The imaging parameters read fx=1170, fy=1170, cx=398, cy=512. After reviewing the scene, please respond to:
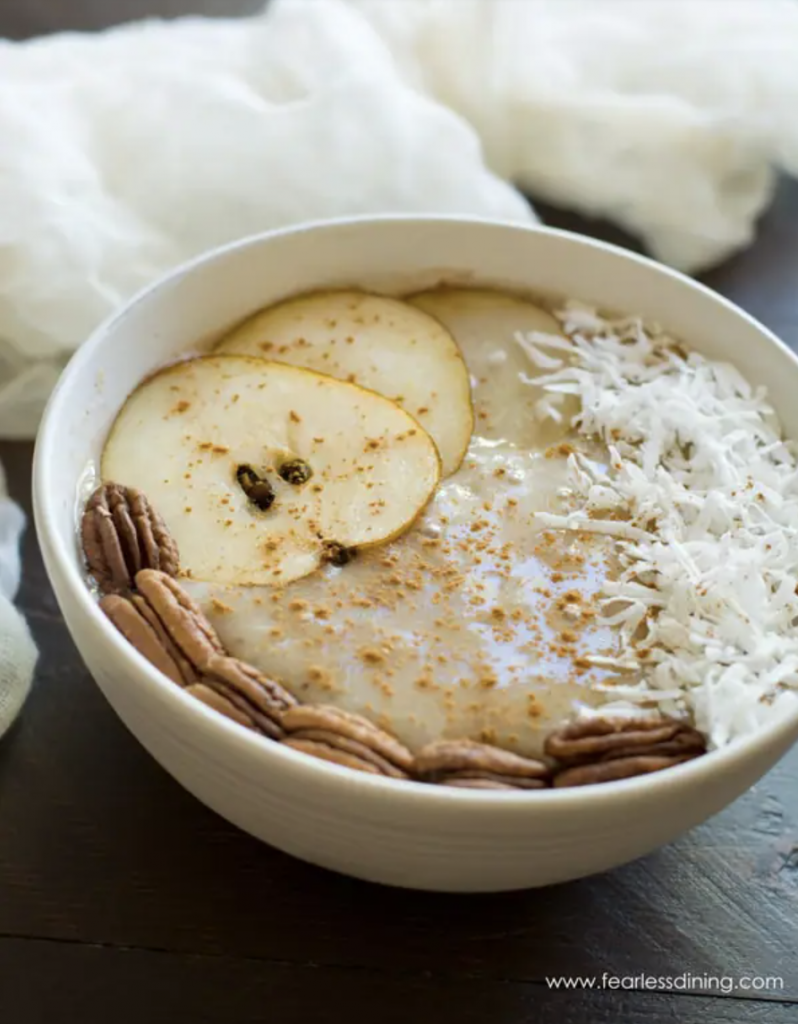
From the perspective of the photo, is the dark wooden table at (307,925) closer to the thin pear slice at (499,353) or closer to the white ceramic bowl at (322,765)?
the white ceramic bowl at (322,765)

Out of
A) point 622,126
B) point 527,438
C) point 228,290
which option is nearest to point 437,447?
point 527,438

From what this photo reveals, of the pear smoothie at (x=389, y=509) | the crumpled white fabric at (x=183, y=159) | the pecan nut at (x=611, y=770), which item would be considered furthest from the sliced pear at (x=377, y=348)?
the pecan nut at (x=611, y=770)

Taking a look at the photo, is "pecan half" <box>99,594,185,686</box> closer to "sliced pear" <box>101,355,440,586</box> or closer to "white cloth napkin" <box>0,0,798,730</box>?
"sliced pear" <box>101,355,440,586</box>

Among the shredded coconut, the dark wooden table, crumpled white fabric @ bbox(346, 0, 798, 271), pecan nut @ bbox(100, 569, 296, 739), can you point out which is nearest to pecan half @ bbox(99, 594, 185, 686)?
pecan nut @ bbox(100, 569, 296, 739)

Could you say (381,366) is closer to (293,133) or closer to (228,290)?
(228,290)

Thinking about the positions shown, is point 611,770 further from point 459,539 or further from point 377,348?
point 377,348
